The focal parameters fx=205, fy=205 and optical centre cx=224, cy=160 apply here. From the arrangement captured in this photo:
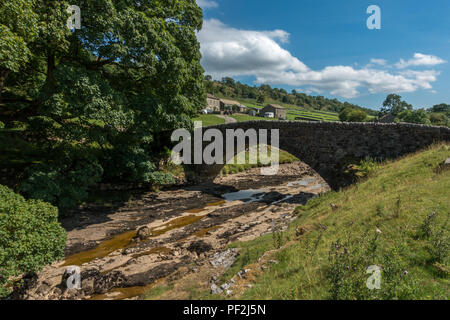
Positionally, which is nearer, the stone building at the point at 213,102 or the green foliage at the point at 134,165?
the green foliage at the point at 134,165

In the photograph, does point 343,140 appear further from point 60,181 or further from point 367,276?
point 60,181

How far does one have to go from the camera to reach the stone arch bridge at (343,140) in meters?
13.0

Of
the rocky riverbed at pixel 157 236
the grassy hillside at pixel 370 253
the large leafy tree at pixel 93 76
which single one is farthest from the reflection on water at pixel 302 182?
Result: the grassy hillside at pixel 370 253

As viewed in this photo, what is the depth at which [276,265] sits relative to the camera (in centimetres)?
563

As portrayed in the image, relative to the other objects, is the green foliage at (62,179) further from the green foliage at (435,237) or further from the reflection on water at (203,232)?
the green foliage at (435,237)

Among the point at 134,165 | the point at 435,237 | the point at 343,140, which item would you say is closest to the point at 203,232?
the point at 134,165

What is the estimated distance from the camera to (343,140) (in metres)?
15.6

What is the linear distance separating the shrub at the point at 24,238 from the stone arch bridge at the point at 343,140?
1626 cm

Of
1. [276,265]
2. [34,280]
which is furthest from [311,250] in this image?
[34,280]

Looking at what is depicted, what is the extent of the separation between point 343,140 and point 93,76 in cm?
1688

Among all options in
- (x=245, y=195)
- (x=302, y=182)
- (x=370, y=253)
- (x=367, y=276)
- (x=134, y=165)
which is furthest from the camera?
(x=302, y=182)

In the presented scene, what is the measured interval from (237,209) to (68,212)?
474 inches

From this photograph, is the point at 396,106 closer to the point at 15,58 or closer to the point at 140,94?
the point at 140,94

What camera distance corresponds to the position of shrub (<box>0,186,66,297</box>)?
5945mm
